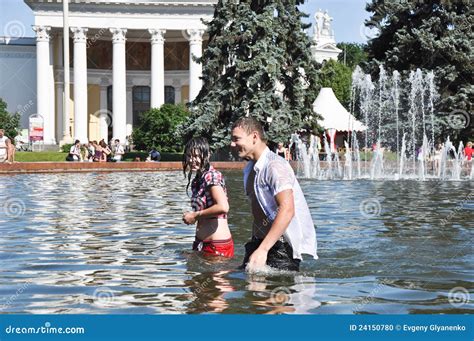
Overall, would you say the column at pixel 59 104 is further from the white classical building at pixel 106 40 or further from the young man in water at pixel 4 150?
the young man in water at pixel 4 150

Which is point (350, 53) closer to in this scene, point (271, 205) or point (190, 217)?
point (190, 217)

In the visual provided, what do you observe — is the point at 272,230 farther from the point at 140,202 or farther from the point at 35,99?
the point at 35,99

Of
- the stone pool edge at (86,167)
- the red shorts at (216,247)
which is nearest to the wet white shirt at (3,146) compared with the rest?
the stone pool edge at (86,167)

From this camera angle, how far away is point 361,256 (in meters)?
10.2

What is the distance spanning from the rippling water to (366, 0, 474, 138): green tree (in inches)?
953

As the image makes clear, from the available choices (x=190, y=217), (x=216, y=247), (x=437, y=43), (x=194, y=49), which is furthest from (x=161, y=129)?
(x=190, y=217)

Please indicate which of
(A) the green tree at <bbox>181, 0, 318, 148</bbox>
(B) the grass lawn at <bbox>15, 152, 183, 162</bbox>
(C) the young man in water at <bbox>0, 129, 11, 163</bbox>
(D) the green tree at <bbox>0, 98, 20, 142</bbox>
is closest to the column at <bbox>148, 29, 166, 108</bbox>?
(D) the green tree at <bbox>0, 98, 20, 142</bbox>

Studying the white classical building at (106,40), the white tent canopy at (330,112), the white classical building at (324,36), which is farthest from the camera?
the white classical building at (324,36)

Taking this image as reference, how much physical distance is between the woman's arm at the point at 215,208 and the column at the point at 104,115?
237 feet

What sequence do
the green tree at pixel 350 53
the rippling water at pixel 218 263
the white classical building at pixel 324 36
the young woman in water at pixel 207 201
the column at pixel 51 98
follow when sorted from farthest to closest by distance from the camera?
the green tree at pixel 350 53 < the white classical building at pixel 324 36 < the column at pixel 51 98 < the young woman in water at pixel 207 201 < the rippling water at pixel 218 263

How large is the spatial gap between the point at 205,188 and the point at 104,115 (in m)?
72.6

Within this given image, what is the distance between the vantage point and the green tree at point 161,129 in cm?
5825

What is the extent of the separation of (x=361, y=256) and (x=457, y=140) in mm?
33216

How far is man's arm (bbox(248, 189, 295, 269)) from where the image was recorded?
6902 mm
